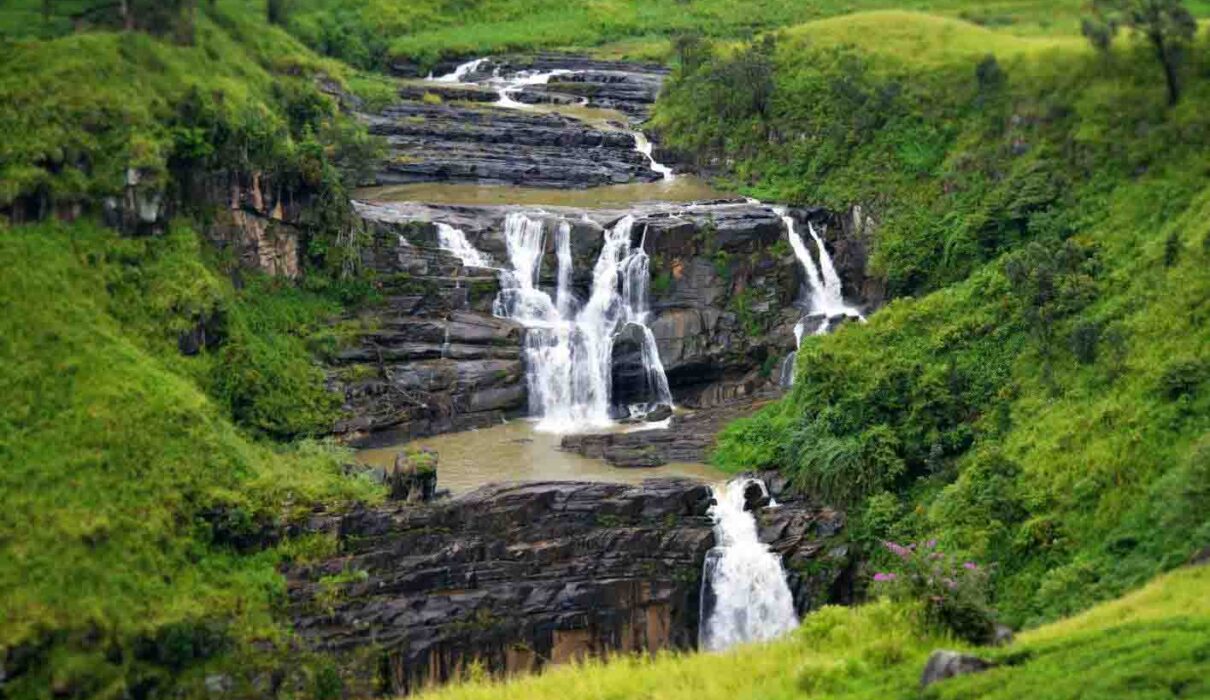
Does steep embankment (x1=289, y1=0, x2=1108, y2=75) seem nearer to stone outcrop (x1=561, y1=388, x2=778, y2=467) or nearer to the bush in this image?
stone outcrop (x1=561, y1=388, x2=778, y2=467)

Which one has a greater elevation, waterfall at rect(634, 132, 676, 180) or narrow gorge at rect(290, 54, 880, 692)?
waterfall at rect(634, 132, 676, 180)

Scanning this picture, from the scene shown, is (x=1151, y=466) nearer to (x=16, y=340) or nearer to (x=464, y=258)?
(x=464, y=258)

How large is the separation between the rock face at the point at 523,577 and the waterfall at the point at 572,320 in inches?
332

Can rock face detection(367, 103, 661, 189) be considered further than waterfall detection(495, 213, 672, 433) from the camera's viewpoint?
Yes

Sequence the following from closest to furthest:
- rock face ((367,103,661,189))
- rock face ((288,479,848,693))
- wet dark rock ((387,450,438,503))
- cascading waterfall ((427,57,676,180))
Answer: rock face ((288,479,848,693)), wet dark rock ((387,450,438,503)), rock face ((367,103,661,189)), cascading waterfall ((427,57,676,180))

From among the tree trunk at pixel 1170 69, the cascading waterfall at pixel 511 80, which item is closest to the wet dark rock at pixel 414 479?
the tree trunk at pixel 1170 69

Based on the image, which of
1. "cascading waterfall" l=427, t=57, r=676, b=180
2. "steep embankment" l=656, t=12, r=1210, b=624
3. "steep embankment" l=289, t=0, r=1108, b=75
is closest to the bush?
"steep embankment" l=656, t=12, r=1210, b=624

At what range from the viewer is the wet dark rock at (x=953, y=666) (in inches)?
774

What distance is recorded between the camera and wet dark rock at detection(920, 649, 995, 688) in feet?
64.5

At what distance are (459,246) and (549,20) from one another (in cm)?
3698

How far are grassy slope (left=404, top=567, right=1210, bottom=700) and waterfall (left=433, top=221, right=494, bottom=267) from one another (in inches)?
952

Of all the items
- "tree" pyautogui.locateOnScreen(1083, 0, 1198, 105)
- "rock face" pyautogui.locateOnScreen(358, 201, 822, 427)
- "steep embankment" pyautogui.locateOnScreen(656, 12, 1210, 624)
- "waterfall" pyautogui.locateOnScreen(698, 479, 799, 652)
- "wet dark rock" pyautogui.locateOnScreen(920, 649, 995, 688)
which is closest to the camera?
"wet dark rock" pyautogui.locateOnScreen(920, 649, 995, 688)

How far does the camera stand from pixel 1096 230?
4234cm

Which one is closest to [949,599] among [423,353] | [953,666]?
[953,666]
